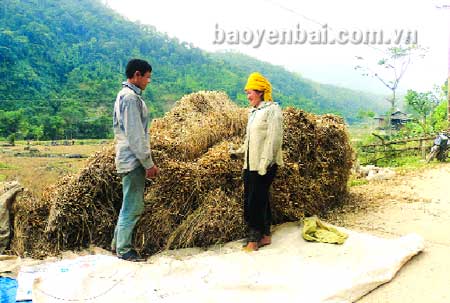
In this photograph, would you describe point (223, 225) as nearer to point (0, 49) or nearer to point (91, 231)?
point (91, 231)

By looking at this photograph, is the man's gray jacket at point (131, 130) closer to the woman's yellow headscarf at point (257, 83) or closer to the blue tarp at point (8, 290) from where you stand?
the woman's yellow headscarf at point (257, 83)

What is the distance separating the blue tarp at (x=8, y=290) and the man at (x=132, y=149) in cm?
81

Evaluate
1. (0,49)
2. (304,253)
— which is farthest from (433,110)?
(0,49)

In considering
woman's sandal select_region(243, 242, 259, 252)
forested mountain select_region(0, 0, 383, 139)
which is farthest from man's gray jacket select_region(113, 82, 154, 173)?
forested mountain select_region(0, 0, 383, 139)

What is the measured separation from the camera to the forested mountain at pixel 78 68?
1518 centimetres

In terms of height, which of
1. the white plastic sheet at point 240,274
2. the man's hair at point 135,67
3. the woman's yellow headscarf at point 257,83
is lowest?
the white plastic sheet at point 240,274

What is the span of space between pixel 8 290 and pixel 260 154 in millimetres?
2204

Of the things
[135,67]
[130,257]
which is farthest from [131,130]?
[130,257]

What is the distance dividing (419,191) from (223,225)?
407cm

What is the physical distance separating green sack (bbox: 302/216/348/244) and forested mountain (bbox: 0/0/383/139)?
942 centimetres

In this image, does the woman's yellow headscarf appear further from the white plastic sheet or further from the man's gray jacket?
the white plastic sheet

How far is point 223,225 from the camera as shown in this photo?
3.86 meters

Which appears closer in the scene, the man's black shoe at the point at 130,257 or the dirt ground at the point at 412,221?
the dirt ground at the point at 412,221

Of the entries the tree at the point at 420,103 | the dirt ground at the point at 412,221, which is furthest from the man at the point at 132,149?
the tree at the point at 420,103
